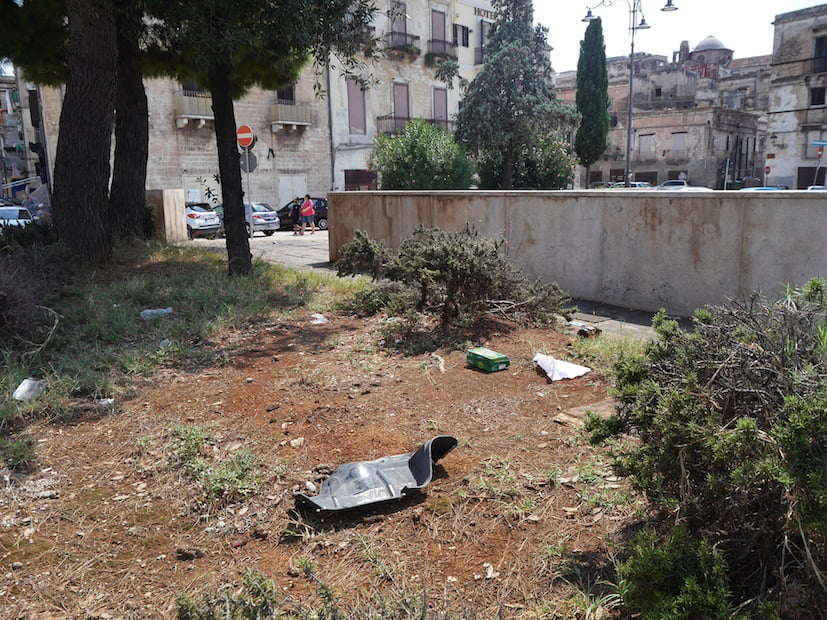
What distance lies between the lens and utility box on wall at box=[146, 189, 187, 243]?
1700cm

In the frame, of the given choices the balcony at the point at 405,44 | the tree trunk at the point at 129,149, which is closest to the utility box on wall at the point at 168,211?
the tree trunk at the point at 129,149

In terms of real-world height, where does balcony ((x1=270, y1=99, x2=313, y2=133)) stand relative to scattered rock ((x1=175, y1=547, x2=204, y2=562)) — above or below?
above

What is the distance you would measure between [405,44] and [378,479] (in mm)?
35566

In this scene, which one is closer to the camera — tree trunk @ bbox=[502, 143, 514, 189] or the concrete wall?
the concrete wall

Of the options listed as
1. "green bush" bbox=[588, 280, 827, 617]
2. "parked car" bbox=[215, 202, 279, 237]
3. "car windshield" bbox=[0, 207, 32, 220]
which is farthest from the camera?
"parked car" bbox=[215, 202, 279, 237]

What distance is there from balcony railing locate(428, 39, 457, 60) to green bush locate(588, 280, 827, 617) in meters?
37.3

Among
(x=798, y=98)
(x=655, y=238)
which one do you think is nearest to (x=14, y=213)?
(x=655, y=238)

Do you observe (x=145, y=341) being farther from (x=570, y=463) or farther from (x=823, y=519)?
(x=823, y=519)

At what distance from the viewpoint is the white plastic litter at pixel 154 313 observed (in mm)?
7309

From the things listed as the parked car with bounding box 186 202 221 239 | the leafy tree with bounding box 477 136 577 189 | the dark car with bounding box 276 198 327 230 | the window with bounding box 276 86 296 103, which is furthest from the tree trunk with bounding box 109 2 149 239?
the window with bounding box 276 86 296 103

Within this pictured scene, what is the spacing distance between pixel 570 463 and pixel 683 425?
1.43 metres

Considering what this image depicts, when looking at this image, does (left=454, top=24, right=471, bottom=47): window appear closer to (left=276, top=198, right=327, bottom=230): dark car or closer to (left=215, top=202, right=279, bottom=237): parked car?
(left=276, top=198, right=327, bottom=230): dark car

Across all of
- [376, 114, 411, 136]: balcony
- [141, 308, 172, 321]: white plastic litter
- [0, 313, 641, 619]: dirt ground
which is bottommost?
[0, 313, 641, 619]: dirt ground

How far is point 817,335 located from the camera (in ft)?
8.07
